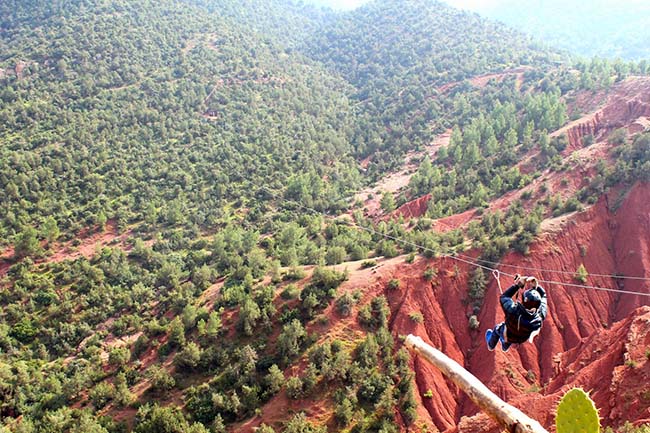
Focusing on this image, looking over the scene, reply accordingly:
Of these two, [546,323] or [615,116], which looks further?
[615,116]

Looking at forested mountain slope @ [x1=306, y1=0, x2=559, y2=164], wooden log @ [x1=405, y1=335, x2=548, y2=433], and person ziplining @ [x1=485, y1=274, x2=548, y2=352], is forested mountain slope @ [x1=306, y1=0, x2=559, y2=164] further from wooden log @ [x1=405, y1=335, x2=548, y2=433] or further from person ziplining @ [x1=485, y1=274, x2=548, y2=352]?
wooden log @ [x1=405, y1=335, x2=548, y2=433]

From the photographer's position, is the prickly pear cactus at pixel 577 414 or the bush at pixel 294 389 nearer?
the prickly pear cactus at pixel 577 414

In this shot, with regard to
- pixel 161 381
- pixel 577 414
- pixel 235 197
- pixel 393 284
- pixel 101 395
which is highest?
pixel 577 414

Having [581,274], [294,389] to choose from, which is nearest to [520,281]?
[294,389]

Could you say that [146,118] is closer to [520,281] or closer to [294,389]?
[294,389]

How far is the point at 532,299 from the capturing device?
1256 cm

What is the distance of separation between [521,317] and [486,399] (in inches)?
113

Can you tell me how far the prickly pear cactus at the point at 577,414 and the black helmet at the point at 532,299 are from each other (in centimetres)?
415

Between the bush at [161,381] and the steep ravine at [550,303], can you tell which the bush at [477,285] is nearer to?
the steep ravine at [550,303]

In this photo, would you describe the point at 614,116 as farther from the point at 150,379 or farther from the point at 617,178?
the point at 150,379

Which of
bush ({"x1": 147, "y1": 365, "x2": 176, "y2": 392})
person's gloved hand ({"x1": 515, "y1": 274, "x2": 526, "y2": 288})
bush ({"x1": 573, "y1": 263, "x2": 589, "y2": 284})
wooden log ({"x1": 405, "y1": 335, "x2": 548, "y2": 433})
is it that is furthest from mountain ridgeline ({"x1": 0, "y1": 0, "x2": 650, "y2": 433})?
person's gloved hand ({"x1": 515, "y1": 274, "x2": 526, "y2": 288})

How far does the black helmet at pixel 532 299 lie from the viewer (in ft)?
41.1

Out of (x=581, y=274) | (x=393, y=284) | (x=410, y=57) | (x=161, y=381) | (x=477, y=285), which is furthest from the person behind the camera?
(x=410, y=57)

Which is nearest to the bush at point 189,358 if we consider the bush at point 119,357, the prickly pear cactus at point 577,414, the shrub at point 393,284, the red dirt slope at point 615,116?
the bush at point 119,357
